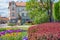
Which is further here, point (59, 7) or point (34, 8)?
point (34, 8)

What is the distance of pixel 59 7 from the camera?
26.3 meters

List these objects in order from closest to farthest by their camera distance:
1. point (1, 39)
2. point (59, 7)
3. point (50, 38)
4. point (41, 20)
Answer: point (50, 38), point (1, 39), point (59, 7), point (41, 20)

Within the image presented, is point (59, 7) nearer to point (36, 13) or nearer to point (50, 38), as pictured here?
point (36, 13)

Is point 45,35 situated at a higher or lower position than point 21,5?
higher

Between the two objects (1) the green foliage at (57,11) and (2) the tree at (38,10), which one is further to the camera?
(2) the tree at (38,10)

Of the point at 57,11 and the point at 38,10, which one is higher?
the point at 57,11

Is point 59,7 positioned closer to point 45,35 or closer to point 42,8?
point 42,8

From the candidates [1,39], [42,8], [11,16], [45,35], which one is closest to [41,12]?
[42,8]

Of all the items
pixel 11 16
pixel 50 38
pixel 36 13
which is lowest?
pixel 11 16

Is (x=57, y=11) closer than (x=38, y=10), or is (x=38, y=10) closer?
(x=57, y=11)

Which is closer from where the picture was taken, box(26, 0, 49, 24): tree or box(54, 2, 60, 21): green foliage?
box(54, 2, 60, 21): green foliage

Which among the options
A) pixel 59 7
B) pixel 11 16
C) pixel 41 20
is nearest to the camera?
pixel 59 7

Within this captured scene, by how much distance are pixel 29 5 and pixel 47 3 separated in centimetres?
285

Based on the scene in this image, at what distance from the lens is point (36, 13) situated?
36.7 meters
